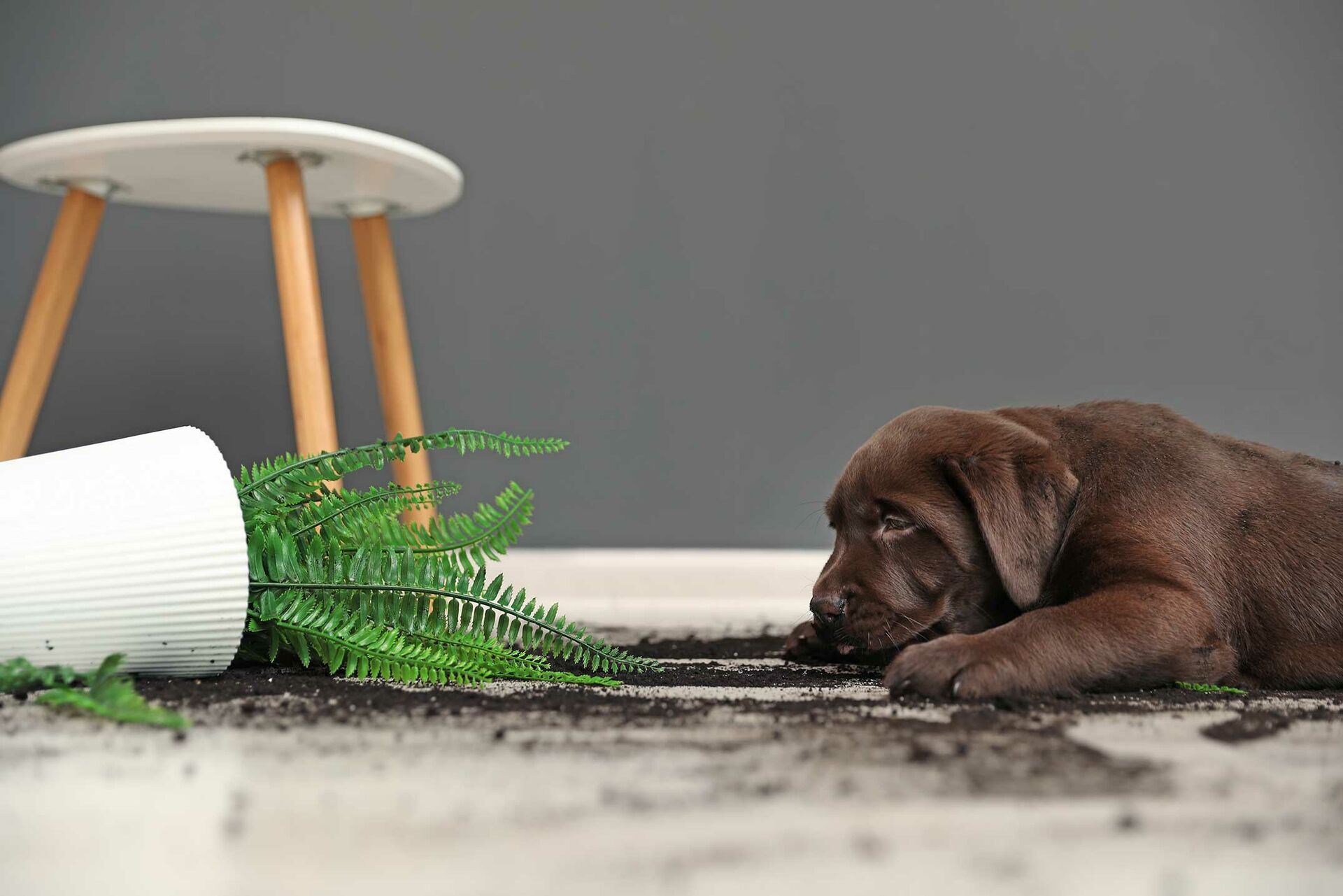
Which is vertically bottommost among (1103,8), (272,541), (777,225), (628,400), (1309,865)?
(1309,865)

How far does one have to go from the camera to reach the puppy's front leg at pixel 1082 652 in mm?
1222

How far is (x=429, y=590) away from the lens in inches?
53.1

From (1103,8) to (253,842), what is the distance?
3.67 m

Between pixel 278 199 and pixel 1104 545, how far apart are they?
1.57m

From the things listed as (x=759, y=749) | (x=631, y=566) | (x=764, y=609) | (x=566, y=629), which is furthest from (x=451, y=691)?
(x=631, y=566)

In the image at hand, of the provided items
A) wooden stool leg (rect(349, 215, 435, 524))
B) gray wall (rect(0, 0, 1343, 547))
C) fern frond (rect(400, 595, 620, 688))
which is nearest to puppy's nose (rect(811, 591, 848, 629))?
fern frond (rect(400, 595, 620, 688))

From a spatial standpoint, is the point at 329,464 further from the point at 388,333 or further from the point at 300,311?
the point at 388,333

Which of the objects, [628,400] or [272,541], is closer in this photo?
[272,541]

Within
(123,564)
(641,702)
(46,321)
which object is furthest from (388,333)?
(641,702)

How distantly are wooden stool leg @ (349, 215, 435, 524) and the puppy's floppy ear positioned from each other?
4.33ft

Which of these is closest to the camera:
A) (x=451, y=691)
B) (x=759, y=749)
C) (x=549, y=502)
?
(x=759, y=749)

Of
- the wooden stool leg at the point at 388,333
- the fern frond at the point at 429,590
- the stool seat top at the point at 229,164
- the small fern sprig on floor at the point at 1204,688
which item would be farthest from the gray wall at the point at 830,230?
the small fern sprig on floor at the point at 1204,688

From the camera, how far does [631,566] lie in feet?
10.4

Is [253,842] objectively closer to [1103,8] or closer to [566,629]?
[566,629]
